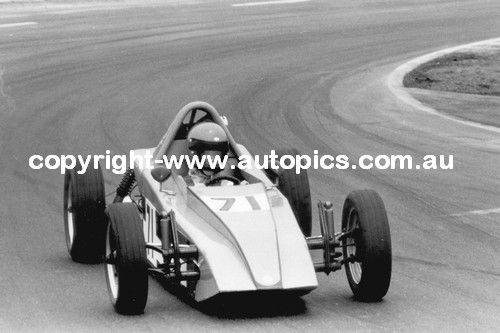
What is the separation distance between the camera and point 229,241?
838 cm

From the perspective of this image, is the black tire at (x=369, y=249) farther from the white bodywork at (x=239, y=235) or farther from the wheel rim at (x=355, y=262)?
the white bodywork at (x=239, y=235)

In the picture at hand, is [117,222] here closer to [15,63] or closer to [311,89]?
[311,89]

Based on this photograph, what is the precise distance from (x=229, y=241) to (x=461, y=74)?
1301cm

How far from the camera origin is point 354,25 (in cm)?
2734

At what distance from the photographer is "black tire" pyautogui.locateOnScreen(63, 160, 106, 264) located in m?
9.89

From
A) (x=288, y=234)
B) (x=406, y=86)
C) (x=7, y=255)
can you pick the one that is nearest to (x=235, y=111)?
(x=406, y=86)

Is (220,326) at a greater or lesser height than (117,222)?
lesser

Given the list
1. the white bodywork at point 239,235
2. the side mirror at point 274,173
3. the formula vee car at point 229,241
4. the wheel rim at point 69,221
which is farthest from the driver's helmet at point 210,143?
the wheel rim at point 69,221

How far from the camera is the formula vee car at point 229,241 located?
319 inches

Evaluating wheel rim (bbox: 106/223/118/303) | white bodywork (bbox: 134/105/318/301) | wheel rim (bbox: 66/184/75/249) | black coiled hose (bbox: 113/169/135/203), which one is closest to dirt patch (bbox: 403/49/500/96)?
black coiled hose (bbox: 113/169/135/203)

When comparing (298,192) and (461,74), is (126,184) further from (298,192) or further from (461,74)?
(461,74)

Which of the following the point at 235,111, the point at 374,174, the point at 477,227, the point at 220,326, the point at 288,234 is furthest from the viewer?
the point at 235,111

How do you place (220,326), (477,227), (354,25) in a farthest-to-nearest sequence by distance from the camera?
(354,25), (477,227), (220,326)

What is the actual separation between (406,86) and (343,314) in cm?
1193
